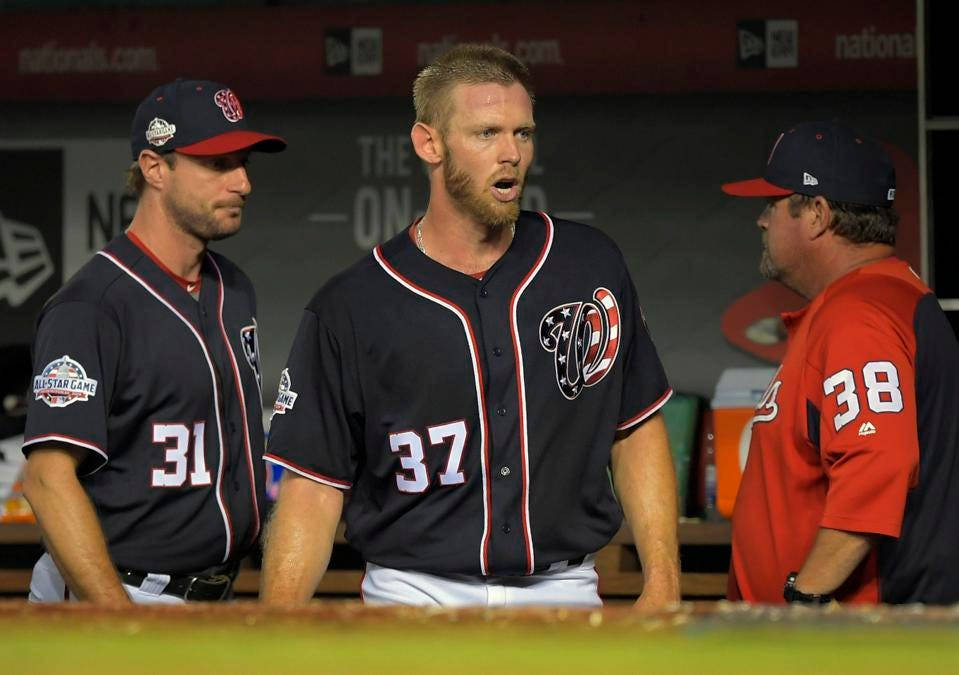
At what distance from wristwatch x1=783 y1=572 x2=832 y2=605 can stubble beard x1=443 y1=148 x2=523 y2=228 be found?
0.80m

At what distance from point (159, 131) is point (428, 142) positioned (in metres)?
0.83

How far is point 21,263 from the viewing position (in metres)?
4.82

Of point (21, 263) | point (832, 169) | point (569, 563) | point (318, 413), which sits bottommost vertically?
point (569, 563)

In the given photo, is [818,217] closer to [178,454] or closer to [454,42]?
[178,454]

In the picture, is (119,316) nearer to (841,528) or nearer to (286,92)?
(841,528)

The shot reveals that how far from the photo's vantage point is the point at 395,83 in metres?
4.55

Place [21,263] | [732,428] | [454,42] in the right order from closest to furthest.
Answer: [732,428], [454,42], [21,263]

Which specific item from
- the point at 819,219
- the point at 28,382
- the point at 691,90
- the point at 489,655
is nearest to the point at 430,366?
the point at 819,219

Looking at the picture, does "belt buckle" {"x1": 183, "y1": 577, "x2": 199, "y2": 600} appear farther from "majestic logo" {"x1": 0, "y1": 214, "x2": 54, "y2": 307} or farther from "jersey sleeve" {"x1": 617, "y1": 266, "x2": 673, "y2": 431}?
"majestic logo" {"x1": 0, "y1": 214, "x2": 54, "y2": 307}

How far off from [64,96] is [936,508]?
3194mm

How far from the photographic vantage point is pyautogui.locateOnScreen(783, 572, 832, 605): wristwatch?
2.47m

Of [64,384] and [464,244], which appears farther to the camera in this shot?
[64,384]

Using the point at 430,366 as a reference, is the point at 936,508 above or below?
below

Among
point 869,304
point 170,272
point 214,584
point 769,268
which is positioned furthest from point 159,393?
point 869,304
